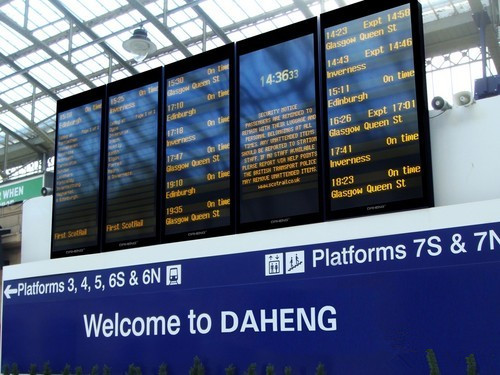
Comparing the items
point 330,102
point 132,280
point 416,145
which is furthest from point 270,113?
point 132,280

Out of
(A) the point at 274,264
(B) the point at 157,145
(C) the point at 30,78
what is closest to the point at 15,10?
(C) the point at 30,78

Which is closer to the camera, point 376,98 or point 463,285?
point 463,285

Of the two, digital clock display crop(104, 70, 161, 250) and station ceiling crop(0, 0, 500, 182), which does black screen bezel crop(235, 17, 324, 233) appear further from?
station ceiling crop(0, 0, 500, 182)

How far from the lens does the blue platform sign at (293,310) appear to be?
4.99m

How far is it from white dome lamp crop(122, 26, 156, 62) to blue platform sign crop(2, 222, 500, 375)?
6.52 m

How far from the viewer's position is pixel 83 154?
8.12 meters

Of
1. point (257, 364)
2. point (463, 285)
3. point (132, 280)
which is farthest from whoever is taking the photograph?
point (132, 280)

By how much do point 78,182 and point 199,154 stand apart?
1.85 m

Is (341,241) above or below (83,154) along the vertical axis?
below

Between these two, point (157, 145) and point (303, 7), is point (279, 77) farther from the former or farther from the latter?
point (303, 7)

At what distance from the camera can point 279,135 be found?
20.8 ft

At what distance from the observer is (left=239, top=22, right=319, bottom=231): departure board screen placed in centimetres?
614

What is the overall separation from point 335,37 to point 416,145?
133 centimetres

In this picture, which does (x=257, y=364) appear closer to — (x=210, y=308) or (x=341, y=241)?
(x=210, y=308)
